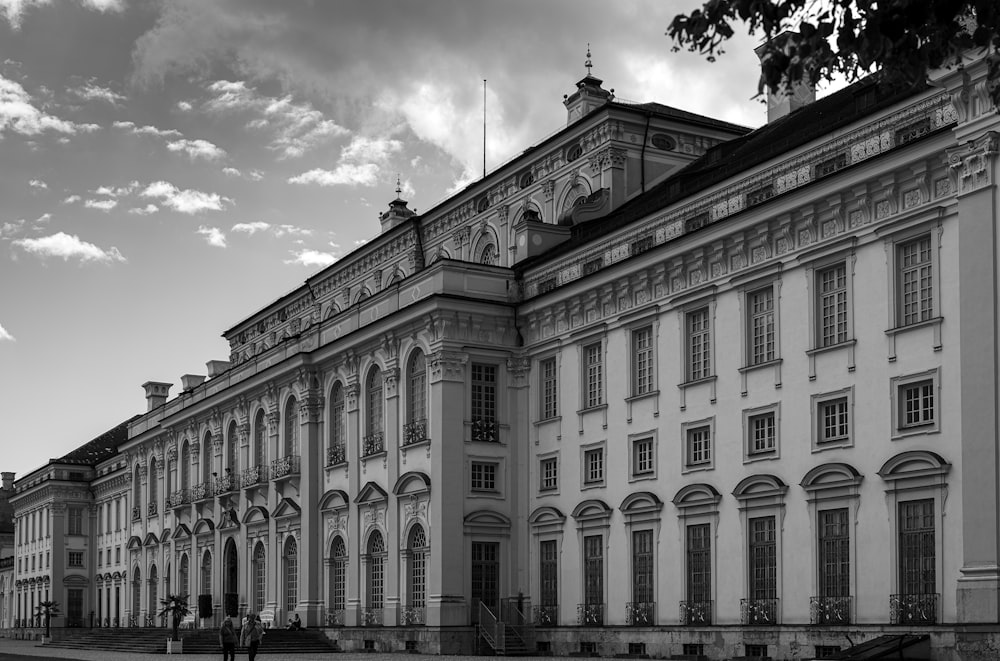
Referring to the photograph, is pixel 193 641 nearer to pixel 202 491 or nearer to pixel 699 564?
pixel 202 491

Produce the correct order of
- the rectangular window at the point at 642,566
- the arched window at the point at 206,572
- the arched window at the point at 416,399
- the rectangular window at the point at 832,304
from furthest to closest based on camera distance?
the arched window at the point at 206,572 < the arched window at the point at 416,399 < the rectangular window at the point at 642,566 < the rectangular window at the point at 832,304

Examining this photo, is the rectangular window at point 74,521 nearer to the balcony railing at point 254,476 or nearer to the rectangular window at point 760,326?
the balcony railing at point 254,476

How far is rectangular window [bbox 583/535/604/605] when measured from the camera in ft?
136

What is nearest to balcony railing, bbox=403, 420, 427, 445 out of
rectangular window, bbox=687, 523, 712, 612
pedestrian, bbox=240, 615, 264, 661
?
pedestrian, bbox=240, 615, 264, 661

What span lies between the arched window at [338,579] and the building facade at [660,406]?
0.39 ft

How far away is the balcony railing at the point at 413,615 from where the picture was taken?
4616 cm

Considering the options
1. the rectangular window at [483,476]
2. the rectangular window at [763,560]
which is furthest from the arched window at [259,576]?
the rectangular window at [763,560]

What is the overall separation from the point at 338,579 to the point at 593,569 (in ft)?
47.1

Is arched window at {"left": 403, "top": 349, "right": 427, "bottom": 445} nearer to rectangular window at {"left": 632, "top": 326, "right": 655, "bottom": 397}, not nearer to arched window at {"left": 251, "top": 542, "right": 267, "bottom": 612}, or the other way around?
rectangular window at {"left": 632, "top": 326, "right": 655, "bottom": 397}

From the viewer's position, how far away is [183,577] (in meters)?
70.6

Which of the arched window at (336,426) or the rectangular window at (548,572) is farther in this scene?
the arched window at (336,426)

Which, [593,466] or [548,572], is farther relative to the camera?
[548,572]

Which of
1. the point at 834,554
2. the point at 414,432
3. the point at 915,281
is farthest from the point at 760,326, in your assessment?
the point at 414,432

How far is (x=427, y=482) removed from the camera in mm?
46000
